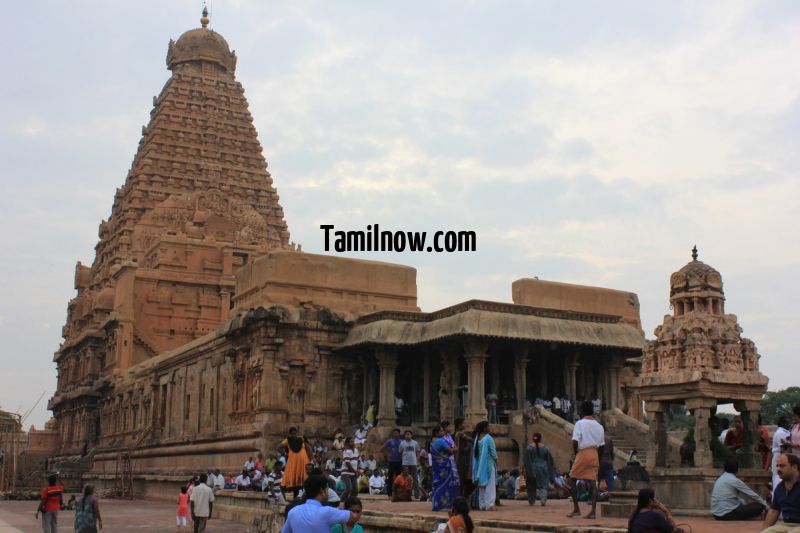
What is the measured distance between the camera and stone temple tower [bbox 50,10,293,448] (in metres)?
56.3

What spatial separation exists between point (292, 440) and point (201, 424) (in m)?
24.1

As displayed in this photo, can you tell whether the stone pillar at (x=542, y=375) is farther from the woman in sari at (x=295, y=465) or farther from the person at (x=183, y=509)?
the woman in sari at (x=295, y=465)

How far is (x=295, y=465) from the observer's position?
596 inches

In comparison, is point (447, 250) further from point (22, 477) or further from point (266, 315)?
point (22, 477)

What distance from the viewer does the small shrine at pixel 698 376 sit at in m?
13.2

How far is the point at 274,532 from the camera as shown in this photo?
1766 centimetres

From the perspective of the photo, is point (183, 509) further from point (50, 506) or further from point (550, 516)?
point (550, 516)

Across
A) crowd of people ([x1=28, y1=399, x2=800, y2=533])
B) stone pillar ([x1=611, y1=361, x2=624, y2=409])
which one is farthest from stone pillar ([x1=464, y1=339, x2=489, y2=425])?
stone pillar ([x1=611, y1=361, x2=624, y2=409])

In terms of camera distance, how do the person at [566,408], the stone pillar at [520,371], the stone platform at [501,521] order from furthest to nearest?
the person at [566,408]
the stone pillar at [520,371]
the stone platform at [501,521]

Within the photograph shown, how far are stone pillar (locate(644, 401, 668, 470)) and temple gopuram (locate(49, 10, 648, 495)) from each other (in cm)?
1229

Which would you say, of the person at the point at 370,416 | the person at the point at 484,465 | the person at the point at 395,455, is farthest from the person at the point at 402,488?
the person at the point at 370,416

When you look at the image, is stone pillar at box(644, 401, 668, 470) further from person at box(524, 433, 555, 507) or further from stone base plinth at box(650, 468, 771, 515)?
person at box(524, 433, 555, 507)

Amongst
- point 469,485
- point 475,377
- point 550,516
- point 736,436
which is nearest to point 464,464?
point 469,485

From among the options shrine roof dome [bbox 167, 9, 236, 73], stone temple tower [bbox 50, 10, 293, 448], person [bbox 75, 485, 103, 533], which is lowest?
person [bbox 75, 485, 103, 533]
